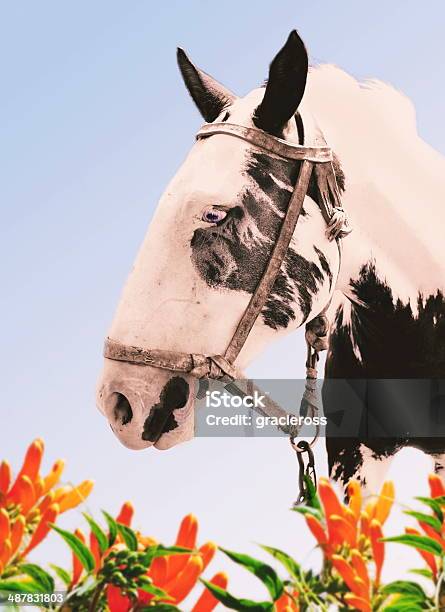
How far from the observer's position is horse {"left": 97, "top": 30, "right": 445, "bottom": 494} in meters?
2.44

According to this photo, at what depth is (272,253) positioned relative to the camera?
8.21 feet

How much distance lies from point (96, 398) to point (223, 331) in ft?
1.39

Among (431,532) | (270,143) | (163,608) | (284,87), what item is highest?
(284,87)

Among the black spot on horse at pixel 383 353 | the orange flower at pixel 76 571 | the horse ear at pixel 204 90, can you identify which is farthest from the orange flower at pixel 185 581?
the horse ear at pixel 204 90

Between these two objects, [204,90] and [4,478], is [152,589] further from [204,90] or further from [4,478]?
[204,90]

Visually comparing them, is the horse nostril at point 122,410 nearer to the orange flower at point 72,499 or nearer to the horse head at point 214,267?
the horse head at point 214,267

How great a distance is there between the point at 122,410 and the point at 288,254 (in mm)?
685

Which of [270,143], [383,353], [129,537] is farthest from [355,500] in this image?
[383,353]

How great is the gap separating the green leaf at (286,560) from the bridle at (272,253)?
5.13 ft

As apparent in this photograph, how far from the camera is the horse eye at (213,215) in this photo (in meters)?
2.46

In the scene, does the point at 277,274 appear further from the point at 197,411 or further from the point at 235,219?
the point at 197,411

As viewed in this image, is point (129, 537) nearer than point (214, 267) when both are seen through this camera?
Yes

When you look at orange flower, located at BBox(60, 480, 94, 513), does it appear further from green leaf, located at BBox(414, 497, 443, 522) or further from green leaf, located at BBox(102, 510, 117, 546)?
green leaf, located at BBox(414, 497, 443, 522)

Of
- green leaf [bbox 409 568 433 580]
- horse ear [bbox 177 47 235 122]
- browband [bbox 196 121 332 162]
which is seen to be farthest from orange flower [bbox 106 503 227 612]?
horse ear [bbox 177 47 235 122]
